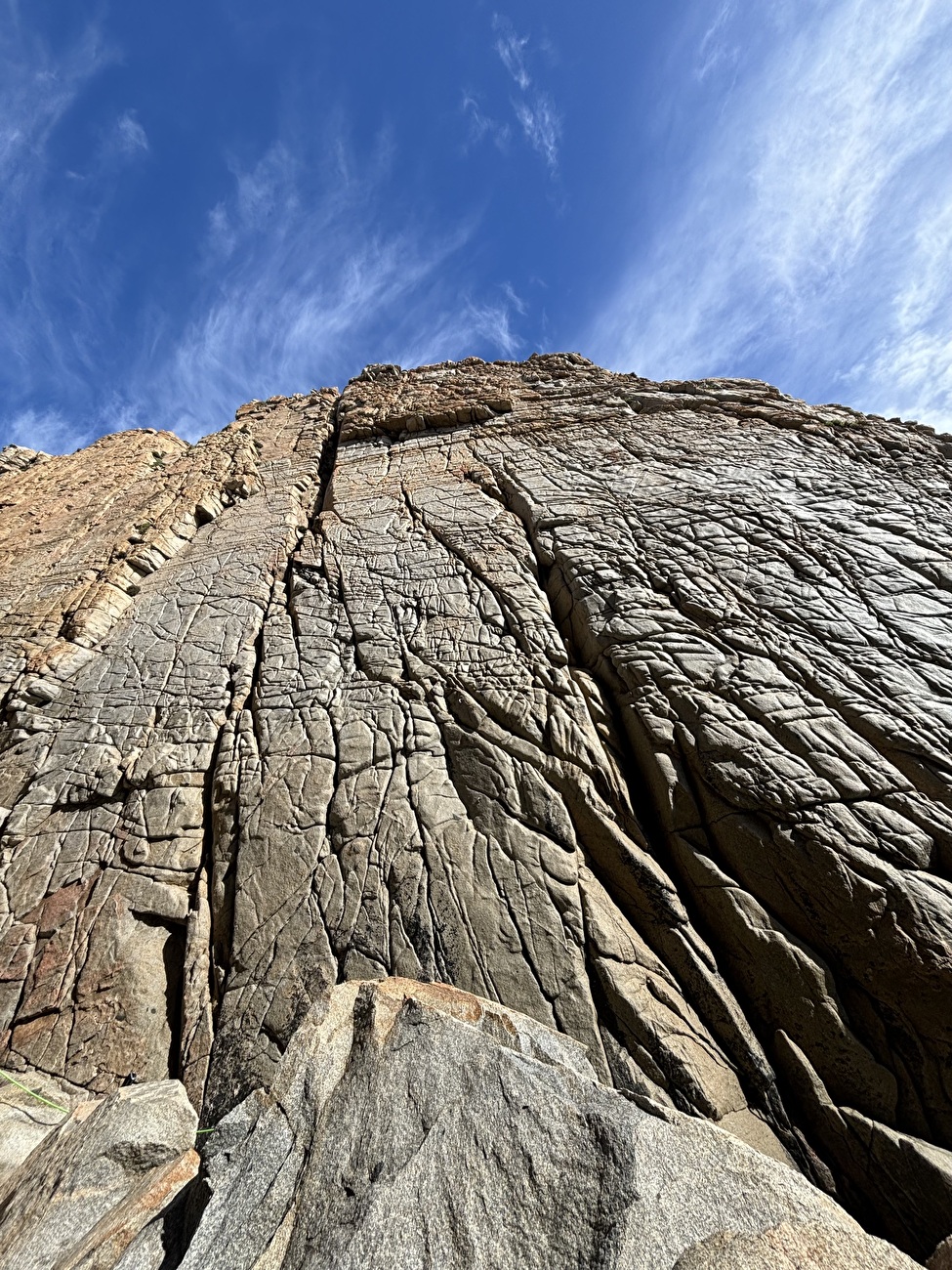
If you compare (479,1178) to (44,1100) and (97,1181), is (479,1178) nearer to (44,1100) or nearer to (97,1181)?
(97,1181)

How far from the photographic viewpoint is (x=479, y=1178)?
6.92 ft

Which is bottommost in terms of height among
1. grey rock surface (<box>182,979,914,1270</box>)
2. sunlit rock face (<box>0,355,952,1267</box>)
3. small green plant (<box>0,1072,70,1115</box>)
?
grey rock surface (<box>182,979,914,1270</box>)

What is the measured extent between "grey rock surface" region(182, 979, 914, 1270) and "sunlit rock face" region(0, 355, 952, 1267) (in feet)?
0.21

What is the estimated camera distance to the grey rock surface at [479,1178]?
6.17 feet

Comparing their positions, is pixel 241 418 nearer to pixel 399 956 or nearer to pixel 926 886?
pixel 399 956

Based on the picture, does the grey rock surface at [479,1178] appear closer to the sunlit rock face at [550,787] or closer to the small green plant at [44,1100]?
the sunlit rock face at [550,787]

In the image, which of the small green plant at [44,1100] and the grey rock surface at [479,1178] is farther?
the small green plant at [44,1100]

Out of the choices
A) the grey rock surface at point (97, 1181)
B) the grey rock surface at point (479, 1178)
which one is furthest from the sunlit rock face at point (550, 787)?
the grey rock surface at point (97, 1181)

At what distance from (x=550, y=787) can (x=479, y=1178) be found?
268cm

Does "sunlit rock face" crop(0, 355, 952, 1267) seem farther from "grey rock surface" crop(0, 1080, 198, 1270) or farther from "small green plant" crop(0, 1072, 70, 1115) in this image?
"grey rock surface" crop(0, 1080, 198, 1270)

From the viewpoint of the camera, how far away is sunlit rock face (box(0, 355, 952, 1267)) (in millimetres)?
3273

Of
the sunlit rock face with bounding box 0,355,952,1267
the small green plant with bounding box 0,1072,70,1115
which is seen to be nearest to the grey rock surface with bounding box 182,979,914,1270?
the sunlit rock face with bounding box 0,355,952,1267


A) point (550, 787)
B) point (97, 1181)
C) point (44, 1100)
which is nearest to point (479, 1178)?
point (97, 1181)

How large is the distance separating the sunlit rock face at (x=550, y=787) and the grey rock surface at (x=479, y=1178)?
0.06 meters
